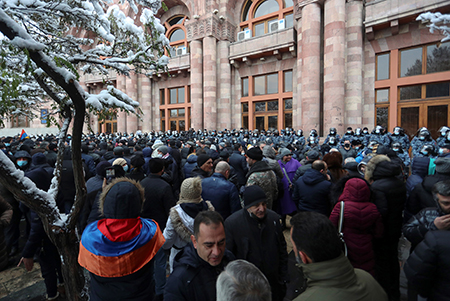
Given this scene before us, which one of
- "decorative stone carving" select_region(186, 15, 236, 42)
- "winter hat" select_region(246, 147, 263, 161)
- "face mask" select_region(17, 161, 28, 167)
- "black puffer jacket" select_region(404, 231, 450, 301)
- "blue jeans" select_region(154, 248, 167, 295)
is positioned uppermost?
"decorative stone carving" select_region(186, 15, 236, 42)

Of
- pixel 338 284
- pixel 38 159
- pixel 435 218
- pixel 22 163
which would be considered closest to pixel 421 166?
pixel 435 218

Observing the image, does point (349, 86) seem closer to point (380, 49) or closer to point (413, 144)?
point (380, 49)

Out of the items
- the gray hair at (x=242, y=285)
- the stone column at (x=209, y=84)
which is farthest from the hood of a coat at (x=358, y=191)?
the stone column at (x=209, y=84)

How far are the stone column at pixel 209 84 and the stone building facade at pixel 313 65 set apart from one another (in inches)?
3.0

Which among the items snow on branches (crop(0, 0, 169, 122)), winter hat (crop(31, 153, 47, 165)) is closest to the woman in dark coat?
snow on branches (crop(0, 0, 169, 122))

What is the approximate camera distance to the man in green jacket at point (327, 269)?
1216 mm

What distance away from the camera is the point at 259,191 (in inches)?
91.5

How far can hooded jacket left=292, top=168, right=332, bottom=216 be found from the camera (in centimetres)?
375

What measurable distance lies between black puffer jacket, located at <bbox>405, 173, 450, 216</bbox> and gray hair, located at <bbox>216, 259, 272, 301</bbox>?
297cm

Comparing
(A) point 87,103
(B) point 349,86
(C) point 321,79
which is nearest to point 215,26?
(C) point 321,79

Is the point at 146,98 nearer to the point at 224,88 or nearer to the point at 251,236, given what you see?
the point at 224,88

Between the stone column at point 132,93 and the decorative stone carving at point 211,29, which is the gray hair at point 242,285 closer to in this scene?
the decorative stone carving at point 211,29

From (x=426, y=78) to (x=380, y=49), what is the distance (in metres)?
A: 2.76

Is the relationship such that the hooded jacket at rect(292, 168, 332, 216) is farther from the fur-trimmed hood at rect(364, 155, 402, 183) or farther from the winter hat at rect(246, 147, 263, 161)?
the winter hat at rect(246, 147, 263, 161)
